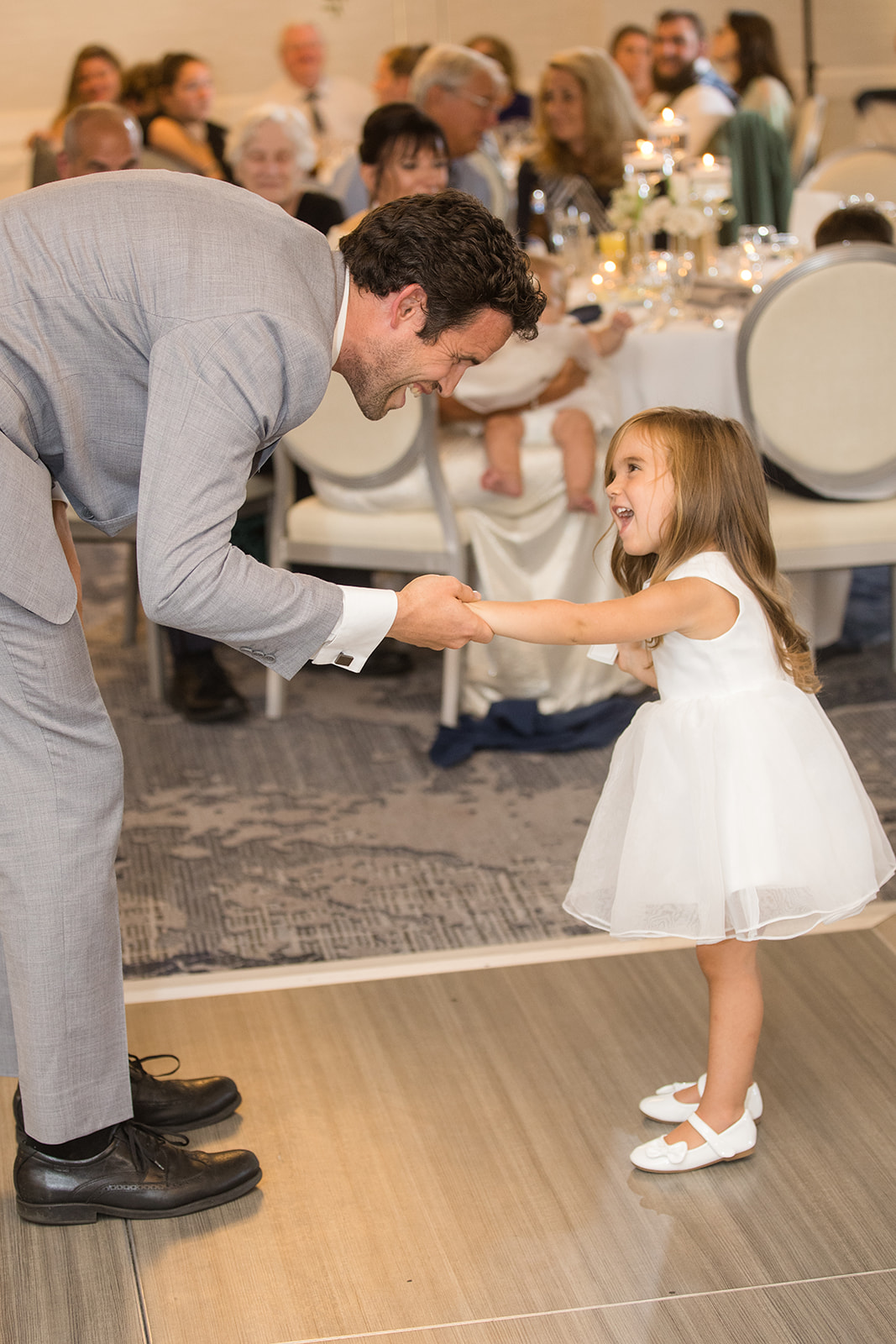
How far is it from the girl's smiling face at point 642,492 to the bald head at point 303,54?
20.8ft

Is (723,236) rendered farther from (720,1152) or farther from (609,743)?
(720,1152)

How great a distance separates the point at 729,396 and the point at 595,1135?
6.83 feet

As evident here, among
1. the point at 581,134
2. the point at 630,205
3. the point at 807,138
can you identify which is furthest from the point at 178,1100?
the point at 807,138

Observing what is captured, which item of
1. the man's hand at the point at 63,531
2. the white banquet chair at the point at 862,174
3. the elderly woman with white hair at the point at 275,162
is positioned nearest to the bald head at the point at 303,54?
the white banquet chair at the point at 862,174

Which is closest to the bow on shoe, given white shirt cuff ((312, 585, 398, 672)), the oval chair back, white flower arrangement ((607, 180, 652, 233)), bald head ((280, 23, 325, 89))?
white shirt cuff ((312, 585, 398, 672))

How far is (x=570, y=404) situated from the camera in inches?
137

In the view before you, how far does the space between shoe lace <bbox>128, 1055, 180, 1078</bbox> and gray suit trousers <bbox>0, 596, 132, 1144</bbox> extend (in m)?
0.19

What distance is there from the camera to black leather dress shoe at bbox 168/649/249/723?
11.8ft

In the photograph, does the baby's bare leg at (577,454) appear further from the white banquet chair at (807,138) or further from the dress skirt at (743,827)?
the white banquet chair at (807,138)

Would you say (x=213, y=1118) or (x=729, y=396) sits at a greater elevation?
(x=729, y=396)

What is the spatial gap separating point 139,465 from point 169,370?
23cm

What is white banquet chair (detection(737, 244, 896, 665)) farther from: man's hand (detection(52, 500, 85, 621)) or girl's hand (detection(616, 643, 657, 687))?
man's hand (detection(52, 500, 85, 621))

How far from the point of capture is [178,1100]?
196cm

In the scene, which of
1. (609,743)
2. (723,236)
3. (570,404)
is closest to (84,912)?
(609,743)
